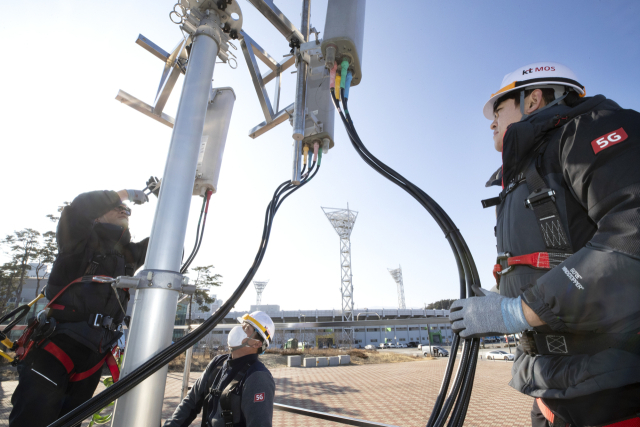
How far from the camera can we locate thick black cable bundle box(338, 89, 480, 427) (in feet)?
3.61

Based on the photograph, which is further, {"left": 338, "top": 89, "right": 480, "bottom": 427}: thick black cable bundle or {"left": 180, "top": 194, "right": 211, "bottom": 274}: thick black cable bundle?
{"left": 180, "top": 194, "right": 211, "bottom": 274}: thick black cable bundle

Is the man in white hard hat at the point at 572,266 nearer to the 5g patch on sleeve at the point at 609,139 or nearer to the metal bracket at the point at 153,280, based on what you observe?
the 5g patch on sleeve at the point at 609,139

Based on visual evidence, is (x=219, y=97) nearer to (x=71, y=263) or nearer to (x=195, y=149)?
(x=195, y=149)

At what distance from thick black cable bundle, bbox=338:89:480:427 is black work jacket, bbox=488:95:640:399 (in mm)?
244

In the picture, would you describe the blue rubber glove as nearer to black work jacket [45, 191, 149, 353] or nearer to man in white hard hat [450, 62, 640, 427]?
man in white hard hat [450, 62, 640, 427]

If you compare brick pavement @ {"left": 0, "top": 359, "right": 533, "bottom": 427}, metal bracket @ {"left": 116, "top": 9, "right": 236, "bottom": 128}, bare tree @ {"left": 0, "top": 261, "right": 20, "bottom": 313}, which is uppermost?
bare tree @ {"left": 0, "top": 261, "right": 20, "bottom": 313}

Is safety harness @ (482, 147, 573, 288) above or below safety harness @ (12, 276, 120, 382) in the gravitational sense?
above

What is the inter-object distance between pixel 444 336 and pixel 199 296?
45.8 meters

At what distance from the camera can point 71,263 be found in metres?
2.55

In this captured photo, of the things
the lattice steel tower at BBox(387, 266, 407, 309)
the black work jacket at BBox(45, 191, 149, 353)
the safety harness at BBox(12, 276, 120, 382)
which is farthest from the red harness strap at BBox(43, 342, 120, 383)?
the lattice steel tower at BBox(387, 266, 407, 309)

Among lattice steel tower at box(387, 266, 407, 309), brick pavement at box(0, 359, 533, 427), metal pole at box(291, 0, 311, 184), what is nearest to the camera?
metal pole at box(291, 0, 311, 184)

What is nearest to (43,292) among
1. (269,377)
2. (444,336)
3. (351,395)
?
(269,377)

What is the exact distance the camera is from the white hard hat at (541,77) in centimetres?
159

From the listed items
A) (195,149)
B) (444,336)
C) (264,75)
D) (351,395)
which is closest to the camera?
(195,149)
